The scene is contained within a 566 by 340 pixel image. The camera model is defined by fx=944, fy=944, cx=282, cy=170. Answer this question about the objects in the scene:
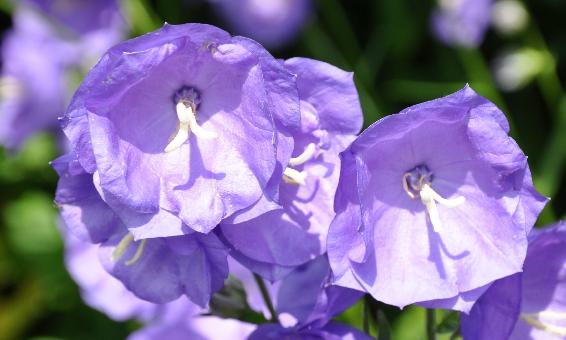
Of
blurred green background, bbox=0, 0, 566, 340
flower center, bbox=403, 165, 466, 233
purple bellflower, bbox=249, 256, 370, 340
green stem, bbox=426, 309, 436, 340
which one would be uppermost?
flower center, bbox=403, 165, 466, 233

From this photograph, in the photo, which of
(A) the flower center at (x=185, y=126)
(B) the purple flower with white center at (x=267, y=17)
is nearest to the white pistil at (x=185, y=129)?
(A) the flower center at (x=185, y=126)

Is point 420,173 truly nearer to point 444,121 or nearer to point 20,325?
point 444,121

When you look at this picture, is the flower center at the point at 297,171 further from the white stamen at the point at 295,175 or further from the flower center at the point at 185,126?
the flower center at the point at 185,126

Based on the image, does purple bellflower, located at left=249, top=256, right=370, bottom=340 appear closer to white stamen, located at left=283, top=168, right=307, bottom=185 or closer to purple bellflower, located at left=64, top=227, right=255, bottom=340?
white stamen, located at left=283, top=168, right=307, bottom=185

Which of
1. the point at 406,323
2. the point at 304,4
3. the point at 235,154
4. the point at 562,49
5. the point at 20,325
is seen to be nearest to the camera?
the point at 235,154

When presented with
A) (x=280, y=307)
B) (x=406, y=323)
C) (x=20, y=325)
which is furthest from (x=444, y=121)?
(x=20, y=325)

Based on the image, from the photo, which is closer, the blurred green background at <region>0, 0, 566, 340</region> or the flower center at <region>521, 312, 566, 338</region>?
the flower center at <region>521, 312, 566, 338</region>

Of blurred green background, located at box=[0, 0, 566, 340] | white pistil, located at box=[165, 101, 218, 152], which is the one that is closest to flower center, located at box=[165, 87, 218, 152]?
white pistil, located at box=[165, 101, 218, 152]

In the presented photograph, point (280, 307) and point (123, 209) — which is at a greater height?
point (123, 209)
